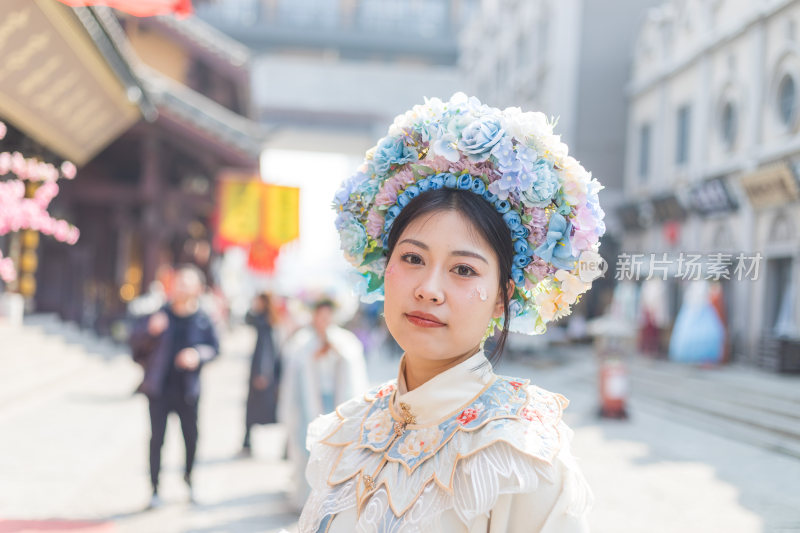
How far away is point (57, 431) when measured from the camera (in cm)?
856

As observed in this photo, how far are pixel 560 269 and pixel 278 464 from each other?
21.0 ft

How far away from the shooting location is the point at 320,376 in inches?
245

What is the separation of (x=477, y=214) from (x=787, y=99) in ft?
47.4

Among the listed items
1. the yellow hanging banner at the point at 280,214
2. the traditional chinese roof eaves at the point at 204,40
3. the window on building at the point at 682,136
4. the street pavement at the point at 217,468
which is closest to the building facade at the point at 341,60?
the traditional chinese roof eaves at the point at 204,40

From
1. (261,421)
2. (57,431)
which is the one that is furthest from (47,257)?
(261,421)

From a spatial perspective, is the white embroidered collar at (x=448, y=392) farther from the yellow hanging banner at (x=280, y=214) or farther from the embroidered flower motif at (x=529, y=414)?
the yellow hanging banner at (x=280, y=214)

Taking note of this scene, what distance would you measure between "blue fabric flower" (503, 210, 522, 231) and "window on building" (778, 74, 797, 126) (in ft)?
44.8

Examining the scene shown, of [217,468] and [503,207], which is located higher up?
[503,207]

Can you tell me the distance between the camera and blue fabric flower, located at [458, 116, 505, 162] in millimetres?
1982

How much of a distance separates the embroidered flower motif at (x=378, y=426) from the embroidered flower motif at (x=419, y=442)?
0.10 meters

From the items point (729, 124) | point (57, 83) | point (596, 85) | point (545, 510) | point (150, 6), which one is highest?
point (596, 85)

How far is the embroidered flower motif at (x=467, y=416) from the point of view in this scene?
1.90m

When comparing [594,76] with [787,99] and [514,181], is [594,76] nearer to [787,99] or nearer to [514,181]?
[787,99]

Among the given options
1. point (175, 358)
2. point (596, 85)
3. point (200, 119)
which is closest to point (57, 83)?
point (175, 358)
